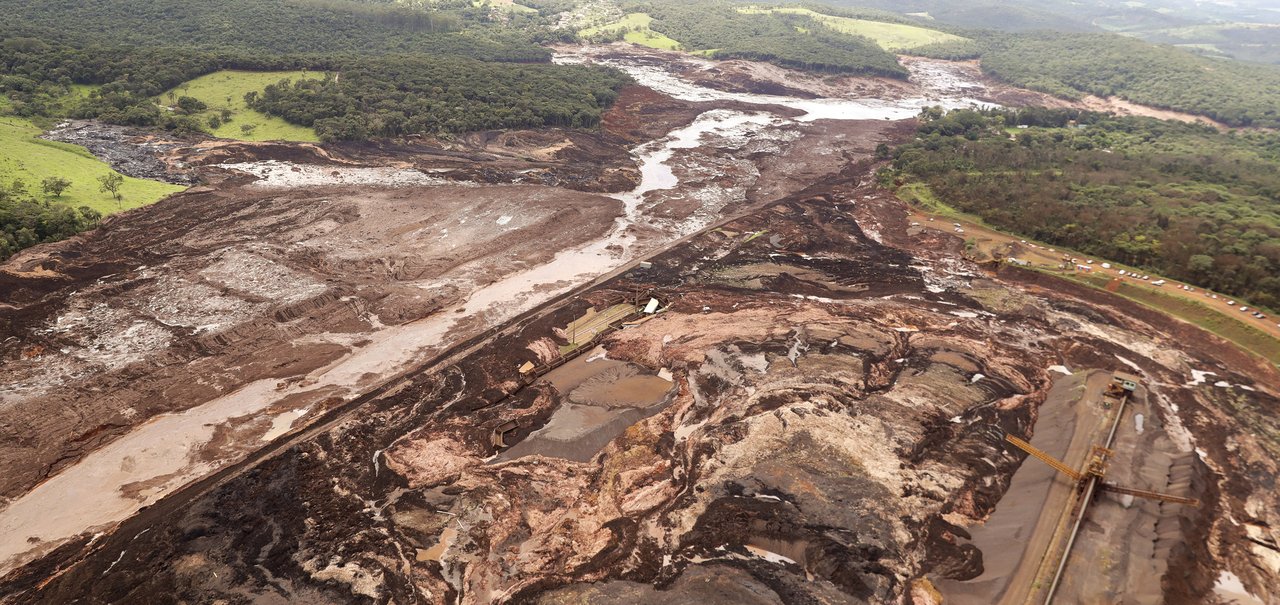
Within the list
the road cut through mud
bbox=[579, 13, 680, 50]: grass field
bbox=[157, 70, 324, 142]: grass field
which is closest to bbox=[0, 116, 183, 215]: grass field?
bbox=[157, 70, 324, 142]: grass field

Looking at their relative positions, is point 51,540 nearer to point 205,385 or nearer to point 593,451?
point 205,385

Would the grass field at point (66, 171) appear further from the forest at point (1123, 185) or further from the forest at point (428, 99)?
the forest at point (1123, 185)

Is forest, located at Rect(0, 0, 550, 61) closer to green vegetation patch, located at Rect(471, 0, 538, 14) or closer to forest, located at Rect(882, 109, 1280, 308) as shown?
green vegetation patch, located at Rect(471, 0, 538, 14)

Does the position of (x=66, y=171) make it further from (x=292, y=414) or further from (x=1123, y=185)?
(x=1123, y=185)

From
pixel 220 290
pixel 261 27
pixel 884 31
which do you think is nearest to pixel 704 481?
pixel 220 290

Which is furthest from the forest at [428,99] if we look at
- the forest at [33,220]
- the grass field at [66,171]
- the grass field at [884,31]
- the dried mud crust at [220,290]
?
the grass field at [884,31]

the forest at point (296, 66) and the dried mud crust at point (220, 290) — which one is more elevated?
the forest at point (296, 66)

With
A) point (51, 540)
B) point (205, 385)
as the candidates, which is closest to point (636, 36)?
point (205, 385)

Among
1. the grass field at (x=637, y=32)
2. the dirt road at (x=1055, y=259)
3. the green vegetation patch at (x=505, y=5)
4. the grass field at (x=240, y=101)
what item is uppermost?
the green vegetation patch at (x=505, y=5)
